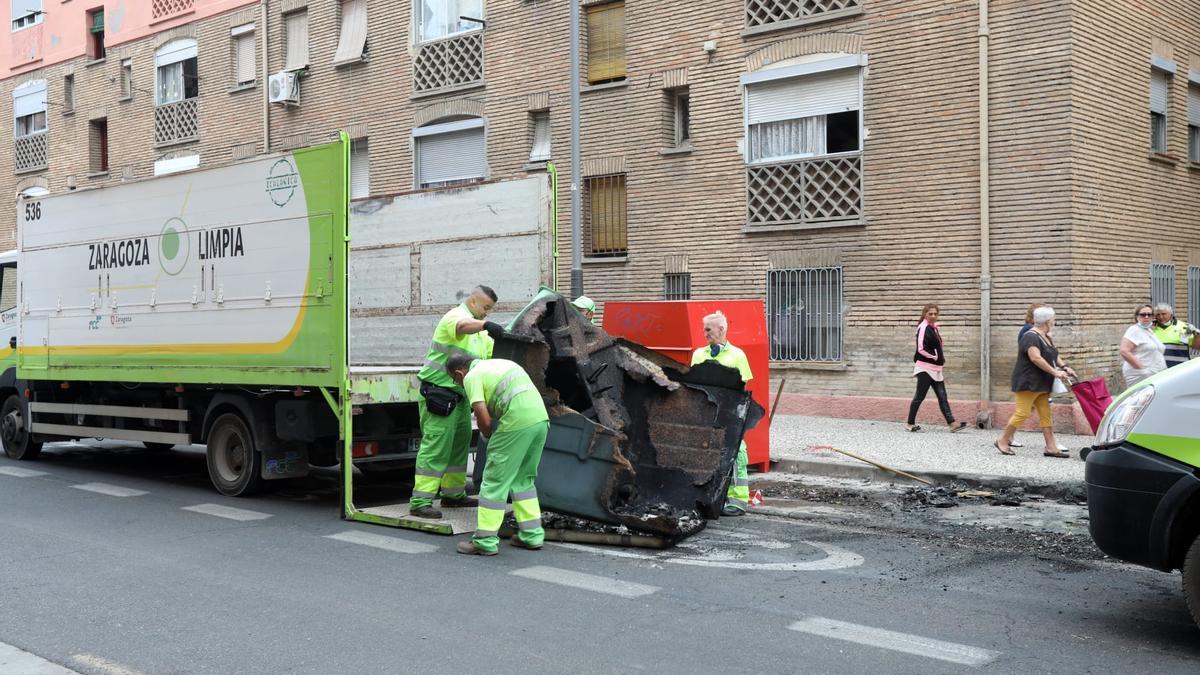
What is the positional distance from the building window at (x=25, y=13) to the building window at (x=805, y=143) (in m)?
22.8

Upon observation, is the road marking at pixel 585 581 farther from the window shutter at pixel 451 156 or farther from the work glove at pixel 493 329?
the window shutter at pixel 451 156

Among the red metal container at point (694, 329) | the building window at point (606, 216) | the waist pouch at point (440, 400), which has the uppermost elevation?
the building window at point (606, 216)

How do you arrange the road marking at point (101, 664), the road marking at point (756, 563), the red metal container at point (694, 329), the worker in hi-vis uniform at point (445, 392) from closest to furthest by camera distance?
Result: 1. the road marking at point (101, 664)
2. the road marking at point (756, 563)
3. the worker in hi-vis uniform at point (445, 392)
4. the red metal container at point (694, 329)

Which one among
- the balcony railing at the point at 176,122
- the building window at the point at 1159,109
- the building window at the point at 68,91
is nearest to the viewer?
the building window at the point at 1159,109

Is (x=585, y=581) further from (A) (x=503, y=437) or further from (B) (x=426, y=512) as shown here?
(B) (x=426, y=512)

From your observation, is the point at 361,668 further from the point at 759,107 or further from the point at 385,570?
the point at 759,107

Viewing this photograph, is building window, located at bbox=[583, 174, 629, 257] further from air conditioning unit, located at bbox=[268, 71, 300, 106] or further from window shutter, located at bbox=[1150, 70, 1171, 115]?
window shutter, located at bbox=[1150, 70, 1171, 115]

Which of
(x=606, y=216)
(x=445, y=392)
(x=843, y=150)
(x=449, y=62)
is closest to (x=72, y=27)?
(x=449, y=62)

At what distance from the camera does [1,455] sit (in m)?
13.3

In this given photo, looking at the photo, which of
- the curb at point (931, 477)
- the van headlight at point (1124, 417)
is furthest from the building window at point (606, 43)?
the van headlight at point (1124, 417)

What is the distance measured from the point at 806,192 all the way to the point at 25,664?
13.0 m

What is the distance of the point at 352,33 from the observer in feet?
72.3

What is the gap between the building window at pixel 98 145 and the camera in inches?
1116

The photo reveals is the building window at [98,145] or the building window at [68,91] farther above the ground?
the building window at [68,91]
